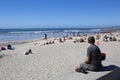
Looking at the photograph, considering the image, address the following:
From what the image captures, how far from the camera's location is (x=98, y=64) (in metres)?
6.34

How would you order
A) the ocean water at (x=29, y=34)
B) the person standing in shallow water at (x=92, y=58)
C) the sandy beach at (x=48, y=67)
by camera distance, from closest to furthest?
the sandy beach at (x=48, y=67) < the person standing in shallow water at (x=92, y=58) < the ocean water at (x=29, y=34)

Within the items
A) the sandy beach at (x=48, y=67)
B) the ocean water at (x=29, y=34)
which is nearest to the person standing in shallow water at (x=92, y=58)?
the sandy beach at (x=48, y=67)

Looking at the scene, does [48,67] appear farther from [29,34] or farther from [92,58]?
[29,34]

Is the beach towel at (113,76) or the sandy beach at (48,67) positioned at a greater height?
the beach towel at (113,76)

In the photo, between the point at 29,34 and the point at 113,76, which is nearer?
the point at 113,76

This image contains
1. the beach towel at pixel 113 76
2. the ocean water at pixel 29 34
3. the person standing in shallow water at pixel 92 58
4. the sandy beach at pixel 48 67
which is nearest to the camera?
the beach towel at pixel 113 76

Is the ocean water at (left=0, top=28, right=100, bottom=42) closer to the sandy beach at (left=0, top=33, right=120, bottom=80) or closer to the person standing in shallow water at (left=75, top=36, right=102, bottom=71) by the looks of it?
the sandy beach at (left=0, top=33, right=120, bottom=80)

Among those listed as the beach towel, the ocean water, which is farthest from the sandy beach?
the ocean water

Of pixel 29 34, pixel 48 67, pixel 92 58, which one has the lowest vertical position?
pixel 29 34

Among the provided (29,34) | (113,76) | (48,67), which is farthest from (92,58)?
(29,34)

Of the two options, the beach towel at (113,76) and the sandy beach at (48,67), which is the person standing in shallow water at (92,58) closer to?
the sandy beach at (48,67)

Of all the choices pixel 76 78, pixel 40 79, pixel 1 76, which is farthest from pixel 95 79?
pixel 1 76

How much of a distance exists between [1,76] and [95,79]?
17.6 ft

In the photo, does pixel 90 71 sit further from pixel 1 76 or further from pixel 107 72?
pixel 1 76
